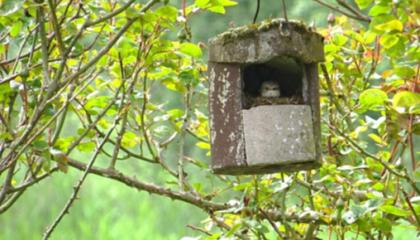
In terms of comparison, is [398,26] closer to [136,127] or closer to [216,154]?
[216,154]

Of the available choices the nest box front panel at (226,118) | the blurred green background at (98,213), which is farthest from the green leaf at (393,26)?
the blurred green background at (98,213)

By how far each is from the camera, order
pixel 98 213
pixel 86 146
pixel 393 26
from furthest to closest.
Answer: pixel 98 213
pixel 86 146
pixel 393 26

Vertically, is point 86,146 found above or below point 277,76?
below

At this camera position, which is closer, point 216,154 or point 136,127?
point 216,154

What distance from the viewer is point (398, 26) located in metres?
1.92

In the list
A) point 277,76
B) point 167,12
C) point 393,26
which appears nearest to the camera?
point 393,26

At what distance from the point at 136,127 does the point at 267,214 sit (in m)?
0.58

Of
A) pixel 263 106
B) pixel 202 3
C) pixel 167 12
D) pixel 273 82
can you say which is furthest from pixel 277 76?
pixel 167 12

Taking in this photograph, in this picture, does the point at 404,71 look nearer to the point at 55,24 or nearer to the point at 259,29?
the point at 259,29

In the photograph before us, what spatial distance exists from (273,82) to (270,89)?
0.14ft

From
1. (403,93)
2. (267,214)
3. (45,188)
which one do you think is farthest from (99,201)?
(403,93)

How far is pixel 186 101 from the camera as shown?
3025mm

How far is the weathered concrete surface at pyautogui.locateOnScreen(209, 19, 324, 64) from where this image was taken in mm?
2344

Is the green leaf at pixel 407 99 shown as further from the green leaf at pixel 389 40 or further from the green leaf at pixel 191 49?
the green leaf at pixel 191 49
